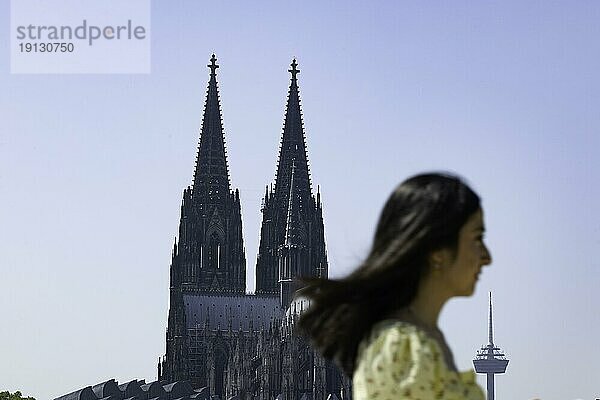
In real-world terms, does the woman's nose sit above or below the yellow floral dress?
above

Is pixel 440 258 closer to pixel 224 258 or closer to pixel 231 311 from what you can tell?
pixel 224 258

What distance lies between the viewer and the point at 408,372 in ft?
10.4

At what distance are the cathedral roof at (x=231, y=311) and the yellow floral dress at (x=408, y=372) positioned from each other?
87.3 metres

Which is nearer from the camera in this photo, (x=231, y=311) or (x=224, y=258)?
(x=224, y=258)

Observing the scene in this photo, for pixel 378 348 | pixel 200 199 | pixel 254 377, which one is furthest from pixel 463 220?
pixel 200 199

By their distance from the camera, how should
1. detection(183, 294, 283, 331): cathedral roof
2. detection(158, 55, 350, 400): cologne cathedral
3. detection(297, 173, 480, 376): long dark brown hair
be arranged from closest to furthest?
detection(297, 173, 480, 376): long dark brown hair, detection(158, 55, 350, 400): cologne cathedral, detection(183, 294, 283, 331): cathedral roof

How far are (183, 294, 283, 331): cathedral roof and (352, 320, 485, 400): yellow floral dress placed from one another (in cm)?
8728

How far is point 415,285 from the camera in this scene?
10.8 ft

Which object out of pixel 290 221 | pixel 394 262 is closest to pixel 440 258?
pixel 394 262

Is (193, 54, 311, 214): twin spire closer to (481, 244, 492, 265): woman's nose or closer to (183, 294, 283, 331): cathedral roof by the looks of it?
(183, 294, 283, 331): cathedral roof

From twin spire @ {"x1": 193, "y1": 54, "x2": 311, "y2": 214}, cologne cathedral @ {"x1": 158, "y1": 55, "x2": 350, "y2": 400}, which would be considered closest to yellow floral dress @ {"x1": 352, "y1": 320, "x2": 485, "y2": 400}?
cologne cathedral @ {"x1": 158, "y1": 55, "x2": 350, "y2": 400}

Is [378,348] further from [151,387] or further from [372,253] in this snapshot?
[151,387]

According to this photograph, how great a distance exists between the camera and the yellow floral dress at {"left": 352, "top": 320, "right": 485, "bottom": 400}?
124 inches

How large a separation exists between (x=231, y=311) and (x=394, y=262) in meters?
89.3
